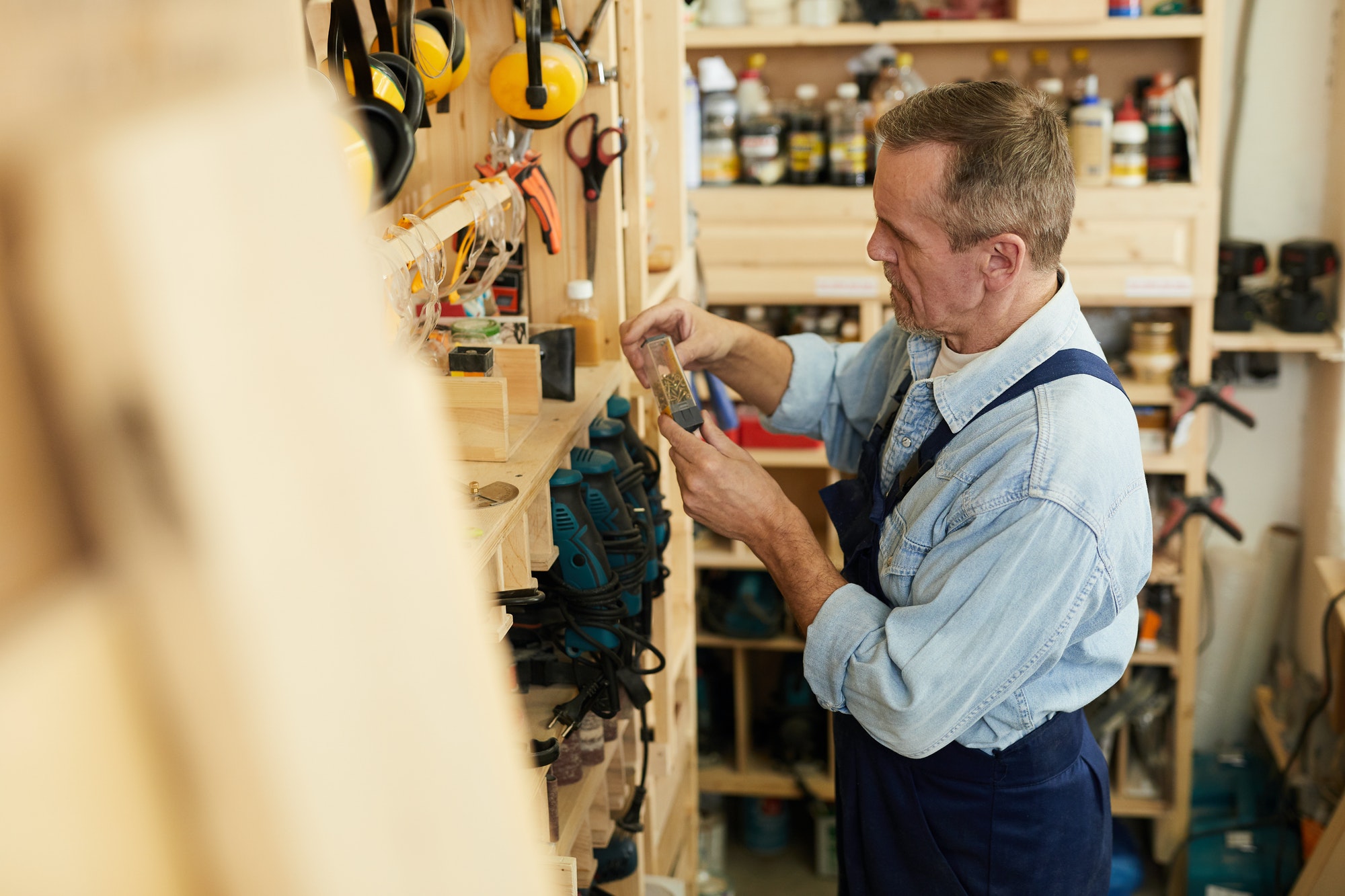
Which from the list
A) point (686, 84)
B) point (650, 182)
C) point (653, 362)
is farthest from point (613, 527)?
point (686, 84)

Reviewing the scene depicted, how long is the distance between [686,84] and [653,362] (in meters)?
1.33

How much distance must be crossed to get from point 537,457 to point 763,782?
2.21m

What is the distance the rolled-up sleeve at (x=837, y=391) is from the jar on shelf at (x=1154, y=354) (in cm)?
132

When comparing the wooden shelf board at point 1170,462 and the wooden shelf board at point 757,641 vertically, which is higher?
the wooden shelf board at point 1170,462

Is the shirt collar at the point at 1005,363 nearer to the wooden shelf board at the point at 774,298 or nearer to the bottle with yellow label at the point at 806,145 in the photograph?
the wooden shelf board at the point at 774,298

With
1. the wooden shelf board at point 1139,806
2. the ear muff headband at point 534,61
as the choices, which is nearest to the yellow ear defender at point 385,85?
the ear muff headband at point 534,61

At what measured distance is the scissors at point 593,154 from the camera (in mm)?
1562

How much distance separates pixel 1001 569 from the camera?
1166 millimetres

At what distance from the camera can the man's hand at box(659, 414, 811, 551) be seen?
4.44ft

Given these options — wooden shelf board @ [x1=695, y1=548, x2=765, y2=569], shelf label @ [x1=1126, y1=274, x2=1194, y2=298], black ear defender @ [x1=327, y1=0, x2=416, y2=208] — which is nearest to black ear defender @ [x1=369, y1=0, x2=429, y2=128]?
black ear defender @ [x1=327, y1=0, x2=416, y2=208]

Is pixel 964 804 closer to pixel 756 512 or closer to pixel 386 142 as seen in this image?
pixel 756 512

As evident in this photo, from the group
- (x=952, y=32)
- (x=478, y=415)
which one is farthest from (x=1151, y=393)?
(x=478, y=415)

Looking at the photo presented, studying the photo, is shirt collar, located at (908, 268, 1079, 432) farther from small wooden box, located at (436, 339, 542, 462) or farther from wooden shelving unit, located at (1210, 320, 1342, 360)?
wooden shelving unit, located at (1210, 320, 1342, 360)

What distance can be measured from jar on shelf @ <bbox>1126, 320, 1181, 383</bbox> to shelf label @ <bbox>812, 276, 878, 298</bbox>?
0.70 m
